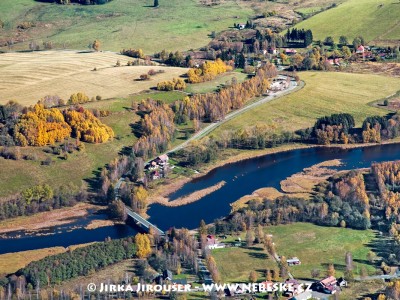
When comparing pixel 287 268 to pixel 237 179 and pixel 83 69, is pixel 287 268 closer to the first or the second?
pixel 237 179

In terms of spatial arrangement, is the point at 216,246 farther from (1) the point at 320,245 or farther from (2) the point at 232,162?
(2) the point at 232,162

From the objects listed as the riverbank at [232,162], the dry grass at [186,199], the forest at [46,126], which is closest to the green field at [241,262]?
the dry grass at [186,199]

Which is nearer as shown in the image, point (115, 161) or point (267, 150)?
point (115, 161)

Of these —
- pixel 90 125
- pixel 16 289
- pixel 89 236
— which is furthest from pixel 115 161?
pixel 16 289

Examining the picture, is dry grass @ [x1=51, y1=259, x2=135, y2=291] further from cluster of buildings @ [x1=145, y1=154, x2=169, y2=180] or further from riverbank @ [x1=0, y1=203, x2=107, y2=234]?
cluster of buildings @ [x1=145, y1=154, x2=169, y2=180]

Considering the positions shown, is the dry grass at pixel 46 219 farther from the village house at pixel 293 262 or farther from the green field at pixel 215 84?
the green field at pixel 215 84

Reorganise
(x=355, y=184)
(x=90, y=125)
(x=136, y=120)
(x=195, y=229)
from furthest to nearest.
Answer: (x=136, y=120) < (x=90, y=125) < (x=355, y=184) < (x=195, y=229)
